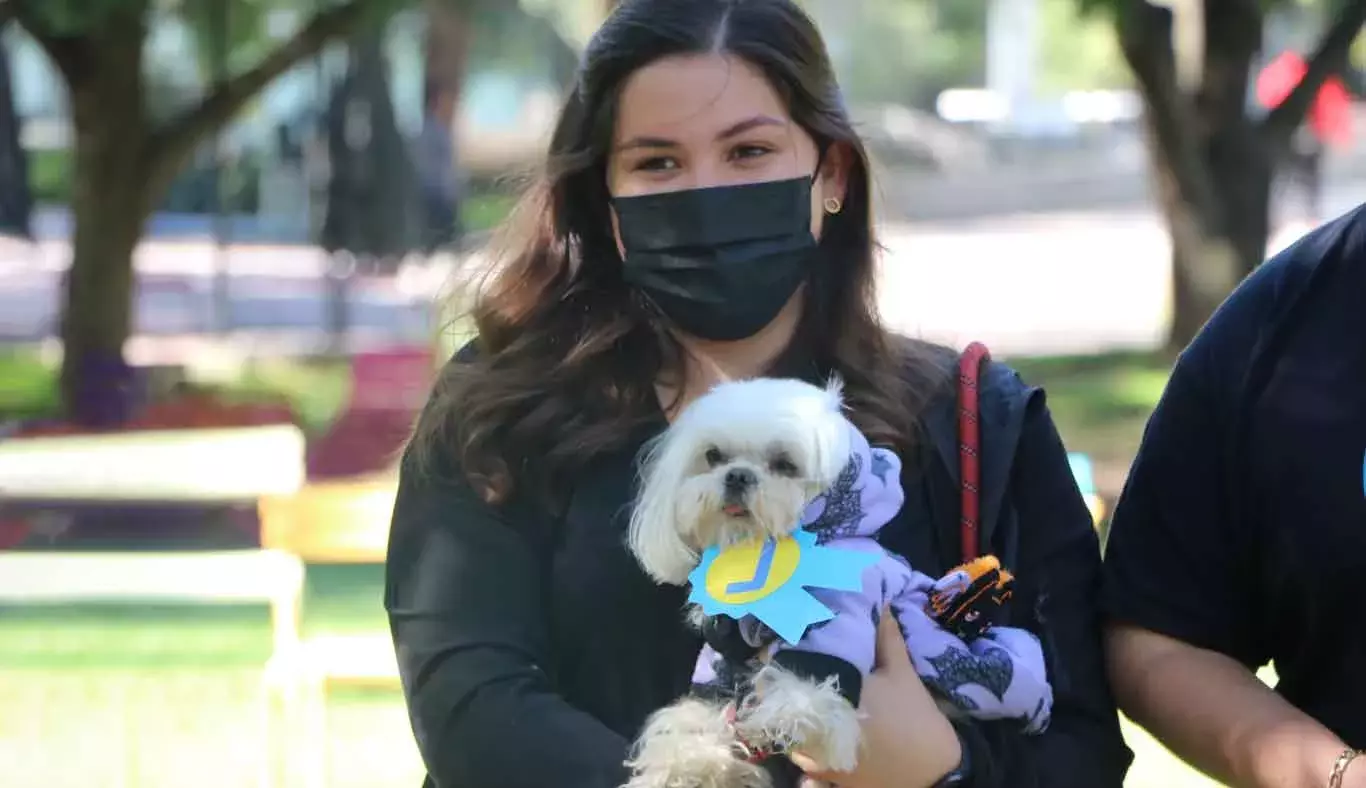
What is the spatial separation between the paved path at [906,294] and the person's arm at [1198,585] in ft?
38.8

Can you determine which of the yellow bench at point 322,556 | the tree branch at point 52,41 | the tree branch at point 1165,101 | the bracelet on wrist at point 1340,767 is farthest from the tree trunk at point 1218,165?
the bracelet on wrist at point 1340,767

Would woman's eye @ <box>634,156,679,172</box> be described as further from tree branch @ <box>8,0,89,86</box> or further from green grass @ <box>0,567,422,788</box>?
tree branch @ <box>8,0,89,86</box>

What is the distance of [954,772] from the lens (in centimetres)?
208

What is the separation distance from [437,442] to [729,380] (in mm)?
398

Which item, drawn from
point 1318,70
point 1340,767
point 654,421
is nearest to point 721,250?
point 654,421

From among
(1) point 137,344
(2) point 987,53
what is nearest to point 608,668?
(1) point 137,344

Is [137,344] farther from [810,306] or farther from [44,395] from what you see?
[810,306]

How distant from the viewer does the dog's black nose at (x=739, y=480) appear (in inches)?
81.8

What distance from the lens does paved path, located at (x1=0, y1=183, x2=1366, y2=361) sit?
1852cm

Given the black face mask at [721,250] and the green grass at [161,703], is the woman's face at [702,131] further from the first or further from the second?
the green grass at [161,703]

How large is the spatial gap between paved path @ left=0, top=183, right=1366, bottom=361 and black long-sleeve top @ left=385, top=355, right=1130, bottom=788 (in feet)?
39.0

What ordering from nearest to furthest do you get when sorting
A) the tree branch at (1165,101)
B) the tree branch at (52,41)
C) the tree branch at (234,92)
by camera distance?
the tree branch at (52,41) < the tree branch at (234,92) < the tree branch at (1165,101)

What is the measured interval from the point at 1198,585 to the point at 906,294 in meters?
15.2

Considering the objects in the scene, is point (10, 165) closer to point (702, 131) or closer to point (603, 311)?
point (603, 311)
